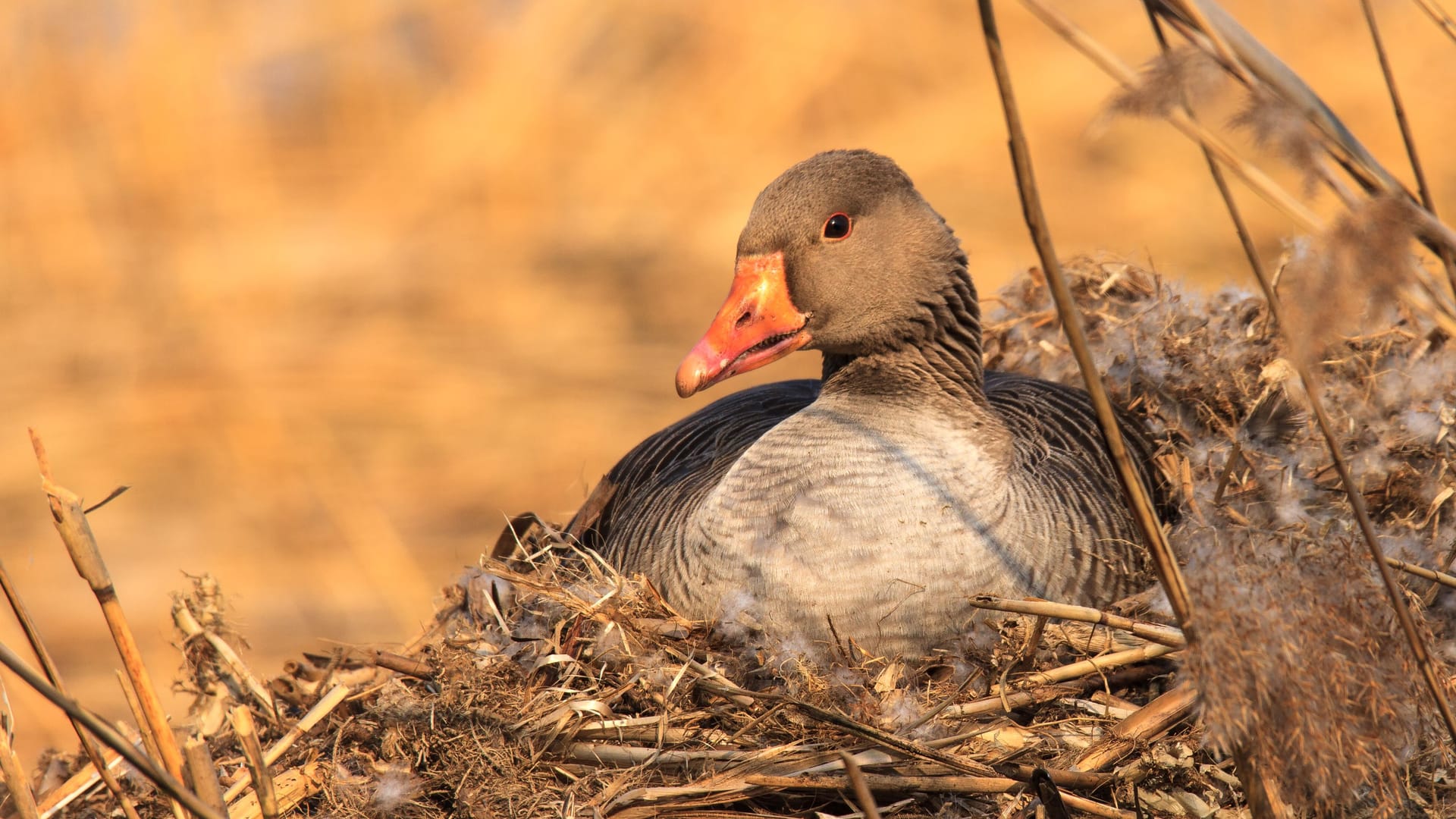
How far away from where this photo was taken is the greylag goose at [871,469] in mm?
2580

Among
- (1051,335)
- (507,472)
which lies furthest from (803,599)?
(507,472)

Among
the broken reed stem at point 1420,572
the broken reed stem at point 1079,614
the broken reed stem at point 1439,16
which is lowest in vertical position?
the broken reed stem at point 1420,572

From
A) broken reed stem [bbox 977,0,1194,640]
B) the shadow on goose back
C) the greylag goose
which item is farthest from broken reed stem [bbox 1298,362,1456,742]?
the shadow on goose back

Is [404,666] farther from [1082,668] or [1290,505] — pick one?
[1290,505]

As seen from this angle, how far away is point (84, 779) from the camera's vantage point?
9.23ft

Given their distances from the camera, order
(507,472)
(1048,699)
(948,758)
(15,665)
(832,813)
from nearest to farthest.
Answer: (15,665) < (948,758) < (832,813) < (1048,699) < (507,472)

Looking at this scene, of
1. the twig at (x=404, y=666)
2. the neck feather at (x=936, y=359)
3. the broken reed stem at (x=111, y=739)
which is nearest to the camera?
the broken reed stem at (x=111, y=739)

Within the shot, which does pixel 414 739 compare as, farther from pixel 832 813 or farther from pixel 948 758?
pixel 948 758

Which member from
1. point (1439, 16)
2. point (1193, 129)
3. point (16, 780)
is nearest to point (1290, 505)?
point (1439, 16)

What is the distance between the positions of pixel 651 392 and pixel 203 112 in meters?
3.50

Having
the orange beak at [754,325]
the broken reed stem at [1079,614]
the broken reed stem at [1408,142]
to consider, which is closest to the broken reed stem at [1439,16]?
the broken reed stem at [1408,142]

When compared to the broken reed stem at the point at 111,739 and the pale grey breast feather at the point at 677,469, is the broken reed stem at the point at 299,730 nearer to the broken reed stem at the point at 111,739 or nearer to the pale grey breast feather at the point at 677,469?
the pale grey breast feather at the point at 677,469

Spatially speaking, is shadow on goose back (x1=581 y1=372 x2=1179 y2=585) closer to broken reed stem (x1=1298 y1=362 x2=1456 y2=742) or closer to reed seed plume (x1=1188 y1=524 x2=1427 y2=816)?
reed seed plume (x1=1188 y1=524 x2=1427 y2=816)

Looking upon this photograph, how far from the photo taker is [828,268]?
292 centimetres
